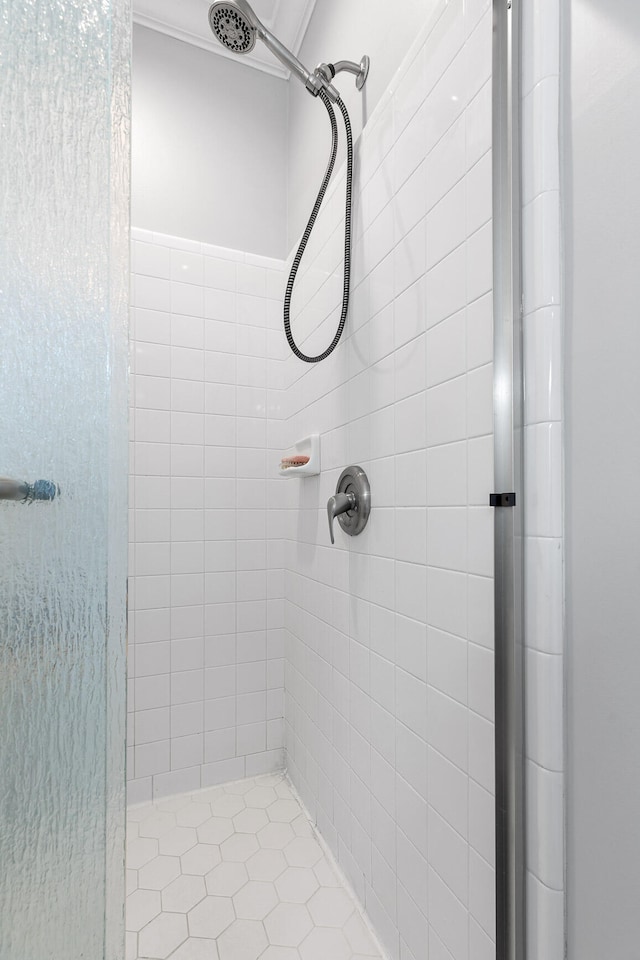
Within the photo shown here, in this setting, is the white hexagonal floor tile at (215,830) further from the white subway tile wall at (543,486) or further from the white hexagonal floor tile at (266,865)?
the white subway tile wall at (543,486)

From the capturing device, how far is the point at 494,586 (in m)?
0.70

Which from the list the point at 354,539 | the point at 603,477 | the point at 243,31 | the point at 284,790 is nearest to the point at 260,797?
the point at 284,790

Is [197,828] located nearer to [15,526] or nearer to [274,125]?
[15,526]

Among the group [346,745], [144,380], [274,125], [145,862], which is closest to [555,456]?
[346,745]

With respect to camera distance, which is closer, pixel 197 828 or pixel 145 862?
pixel 145 862

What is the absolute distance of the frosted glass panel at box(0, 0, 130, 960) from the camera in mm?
430

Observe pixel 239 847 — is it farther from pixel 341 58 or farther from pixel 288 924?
pixel 341 58

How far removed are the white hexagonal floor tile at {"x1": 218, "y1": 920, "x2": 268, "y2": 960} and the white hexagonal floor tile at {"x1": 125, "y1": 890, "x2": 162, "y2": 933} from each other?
0.19 m

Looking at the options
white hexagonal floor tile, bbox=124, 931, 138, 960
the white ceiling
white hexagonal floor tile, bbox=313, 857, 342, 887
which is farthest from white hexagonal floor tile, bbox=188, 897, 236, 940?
the white ceiling

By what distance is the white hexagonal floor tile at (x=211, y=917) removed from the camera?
1.08 m

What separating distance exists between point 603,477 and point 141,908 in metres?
1.40

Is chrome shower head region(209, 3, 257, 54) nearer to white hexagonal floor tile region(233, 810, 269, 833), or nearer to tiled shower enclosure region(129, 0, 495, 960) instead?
tiled shower enclosure region(129, 0, 495, 960)

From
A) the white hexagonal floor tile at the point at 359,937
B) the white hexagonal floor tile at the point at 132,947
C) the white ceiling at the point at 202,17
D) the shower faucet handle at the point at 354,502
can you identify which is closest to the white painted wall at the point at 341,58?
the white ceiling at the point at 202,17

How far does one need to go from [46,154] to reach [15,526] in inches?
13.8
